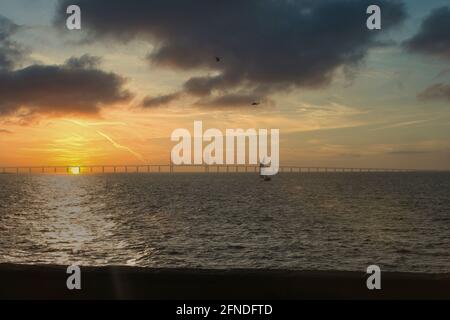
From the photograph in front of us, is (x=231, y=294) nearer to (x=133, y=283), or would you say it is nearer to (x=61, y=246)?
(x=133, y=283)

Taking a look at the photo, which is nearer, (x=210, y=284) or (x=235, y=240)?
(x=210, y=284)

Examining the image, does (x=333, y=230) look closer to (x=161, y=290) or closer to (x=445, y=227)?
(x=445, y=227)

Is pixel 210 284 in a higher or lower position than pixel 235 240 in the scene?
higher

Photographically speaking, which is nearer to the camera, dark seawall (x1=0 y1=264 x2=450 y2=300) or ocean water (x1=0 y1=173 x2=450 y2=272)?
dark seawall (x1=0 y1=264 x2=450 y2=300)

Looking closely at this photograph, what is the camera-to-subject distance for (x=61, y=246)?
40.2 meters

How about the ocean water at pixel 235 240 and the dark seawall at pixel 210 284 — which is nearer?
the dark seawall at pixel 210 284

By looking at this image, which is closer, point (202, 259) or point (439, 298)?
point (439, 298)

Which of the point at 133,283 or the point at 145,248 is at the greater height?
the point at 133,283

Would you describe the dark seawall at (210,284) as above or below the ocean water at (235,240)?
above

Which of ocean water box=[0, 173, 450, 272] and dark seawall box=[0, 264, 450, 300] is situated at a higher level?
dark seawall box=[0, 264, 450, 300]

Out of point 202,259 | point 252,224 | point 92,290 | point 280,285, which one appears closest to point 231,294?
point 280,285
